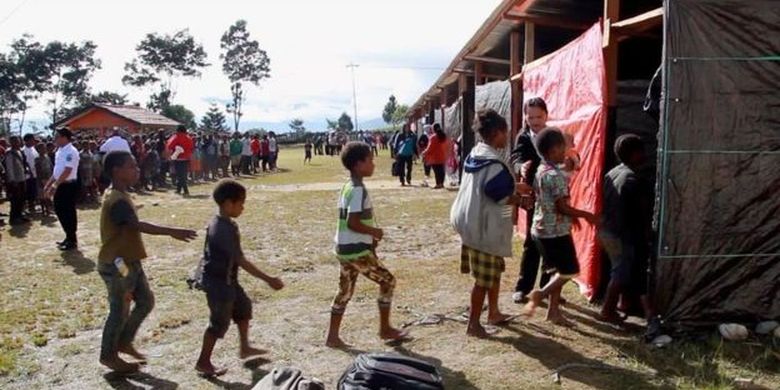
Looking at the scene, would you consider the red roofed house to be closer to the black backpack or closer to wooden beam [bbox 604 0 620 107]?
wooden beam [bbox 604 0 620 107]

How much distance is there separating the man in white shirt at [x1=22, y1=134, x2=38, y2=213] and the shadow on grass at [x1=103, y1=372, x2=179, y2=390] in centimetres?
965

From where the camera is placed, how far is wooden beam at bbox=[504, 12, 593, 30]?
9.11 metres

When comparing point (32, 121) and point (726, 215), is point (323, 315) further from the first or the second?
point (32, 121)

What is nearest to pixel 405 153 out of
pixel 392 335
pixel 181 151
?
pixel 181 151

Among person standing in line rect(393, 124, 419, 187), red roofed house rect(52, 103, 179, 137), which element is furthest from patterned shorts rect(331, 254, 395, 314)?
red roofed house rect(52, 103, 179, 137)

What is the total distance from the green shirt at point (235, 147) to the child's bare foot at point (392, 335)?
67.9 ft

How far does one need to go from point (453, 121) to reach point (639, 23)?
12072 millimetres

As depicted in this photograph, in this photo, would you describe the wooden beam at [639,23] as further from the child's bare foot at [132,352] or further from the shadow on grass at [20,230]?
the shadow on grass at [20,230]

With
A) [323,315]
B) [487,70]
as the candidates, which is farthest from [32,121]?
[323,315]

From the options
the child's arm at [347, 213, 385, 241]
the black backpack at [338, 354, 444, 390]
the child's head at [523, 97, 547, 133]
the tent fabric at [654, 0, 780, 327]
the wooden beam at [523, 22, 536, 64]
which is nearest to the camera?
the black backpack at [338, 354, 444, 390]

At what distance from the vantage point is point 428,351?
4.82m

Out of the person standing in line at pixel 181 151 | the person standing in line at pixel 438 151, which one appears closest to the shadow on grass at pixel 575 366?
the person standing in line at pixel 438 151

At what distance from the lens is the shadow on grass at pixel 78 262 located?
7.97m

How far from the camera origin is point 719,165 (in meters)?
4.72
